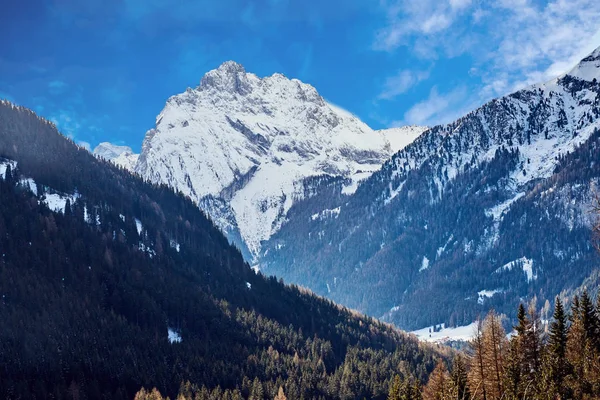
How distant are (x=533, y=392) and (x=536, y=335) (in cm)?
1097

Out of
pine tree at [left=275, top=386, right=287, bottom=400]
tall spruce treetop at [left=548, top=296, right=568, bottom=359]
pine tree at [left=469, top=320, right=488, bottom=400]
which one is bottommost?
pine tree at [left=469, top=320, right=488, bottom=400]

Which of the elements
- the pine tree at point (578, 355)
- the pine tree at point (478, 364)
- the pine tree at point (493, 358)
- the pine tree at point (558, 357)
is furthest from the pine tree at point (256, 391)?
the pine tree at point (578, 355)

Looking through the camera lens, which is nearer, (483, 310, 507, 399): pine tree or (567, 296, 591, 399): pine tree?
(567, 296, 591, 399): pine tree

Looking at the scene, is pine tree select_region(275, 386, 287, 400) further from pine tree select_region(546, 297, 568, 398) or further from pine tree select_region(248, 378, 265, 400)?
pine tree select_region(546, 297, 568, 398)

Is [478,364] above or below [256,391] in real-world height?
below

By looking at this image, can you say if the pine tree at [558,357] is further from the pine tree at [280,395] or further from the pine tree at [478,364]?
the pine tree at [280,395]

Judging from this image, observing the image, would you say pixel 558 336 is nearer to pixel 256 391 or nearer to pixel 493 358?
pixel 493 358

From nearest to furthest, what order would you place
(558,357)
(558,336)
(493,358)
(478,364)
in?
(558,357)
(493,358)
(558,336)
(478,364)

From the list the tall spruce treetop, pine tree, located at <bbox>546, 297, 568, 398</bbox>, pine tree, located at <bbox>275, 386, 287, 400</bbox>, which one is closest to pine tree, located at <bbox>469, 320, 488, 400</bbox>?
pine tree, located at <bbox>546, 297, 568, 398</bbox>

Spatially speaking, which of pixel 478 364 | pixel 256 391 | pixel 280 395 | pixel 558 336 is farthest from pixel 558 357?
pixel 256 391

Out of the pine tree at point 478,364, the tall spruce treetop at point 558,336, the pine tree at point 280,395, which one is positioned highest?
the pine tree at point 280,395

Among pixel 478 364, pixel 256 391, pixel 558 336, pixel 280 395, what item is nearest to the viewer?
pixel 558 336

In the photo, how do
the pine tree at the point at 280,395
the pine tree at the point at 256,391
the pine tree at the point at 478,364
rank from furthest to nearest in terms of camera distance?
1. the pine tree at the point at 256,391
2. the pine tree at the point at 280,395
3. the pine tree at the point at 478,364

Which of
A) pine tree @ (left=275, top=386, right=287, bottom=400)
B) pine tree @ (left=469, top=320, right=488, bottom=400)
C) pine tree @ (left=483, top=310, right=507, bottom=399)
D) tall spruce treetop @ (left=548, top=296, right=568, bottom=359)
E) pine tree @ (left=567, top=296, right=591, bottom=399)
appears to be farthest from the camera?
pine tree @ (left=275, top=386, right=287, bottom=400)
